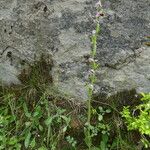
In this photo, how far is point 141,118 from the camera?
3078 millimetres

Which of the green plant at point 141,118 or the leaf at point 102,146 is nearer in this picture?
the green plant at point 141,118

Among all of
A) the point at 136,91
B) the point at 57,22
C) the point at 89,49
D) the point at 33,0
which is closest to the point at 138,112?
the point at 136,91

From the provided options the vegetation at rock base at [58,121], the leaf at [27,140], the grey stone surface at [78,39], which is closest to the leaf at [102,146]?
the vegetation at rock base at [58,121]

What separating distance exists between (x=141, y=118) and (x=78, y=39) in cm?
79

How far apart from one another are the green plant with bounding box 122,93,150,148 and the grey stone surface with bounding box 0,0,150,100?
170 mm

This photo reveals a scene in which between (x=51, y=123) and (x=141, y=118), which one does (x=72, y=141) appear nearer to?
(x=51, y=123)

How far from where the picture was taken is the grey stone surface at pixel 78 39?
3275mm

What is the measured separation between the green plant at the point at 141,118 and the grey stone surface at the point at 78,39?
17cm

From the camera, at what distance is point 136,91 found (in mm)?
3354

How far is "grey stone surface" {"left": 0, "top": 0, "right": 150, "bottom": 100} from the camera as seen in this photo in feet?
10.7

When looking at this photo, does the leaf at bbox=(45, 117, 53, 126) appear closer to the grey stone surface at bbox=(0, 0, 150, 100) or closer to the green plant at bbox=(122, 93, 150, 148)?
the grey stone surface at bbox=(0, 0, 150, 100)

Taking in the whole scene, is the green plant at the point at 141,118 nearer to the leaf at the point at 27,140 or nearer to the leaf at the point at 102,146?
the leaf at the point at 102,146

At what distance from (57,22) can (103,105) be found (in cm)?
74

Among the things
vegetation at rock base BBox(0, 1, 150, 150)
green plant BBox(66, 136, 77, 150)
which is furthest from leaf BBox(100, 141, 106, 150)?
green plant BBox(66, 136, 77, 150)
